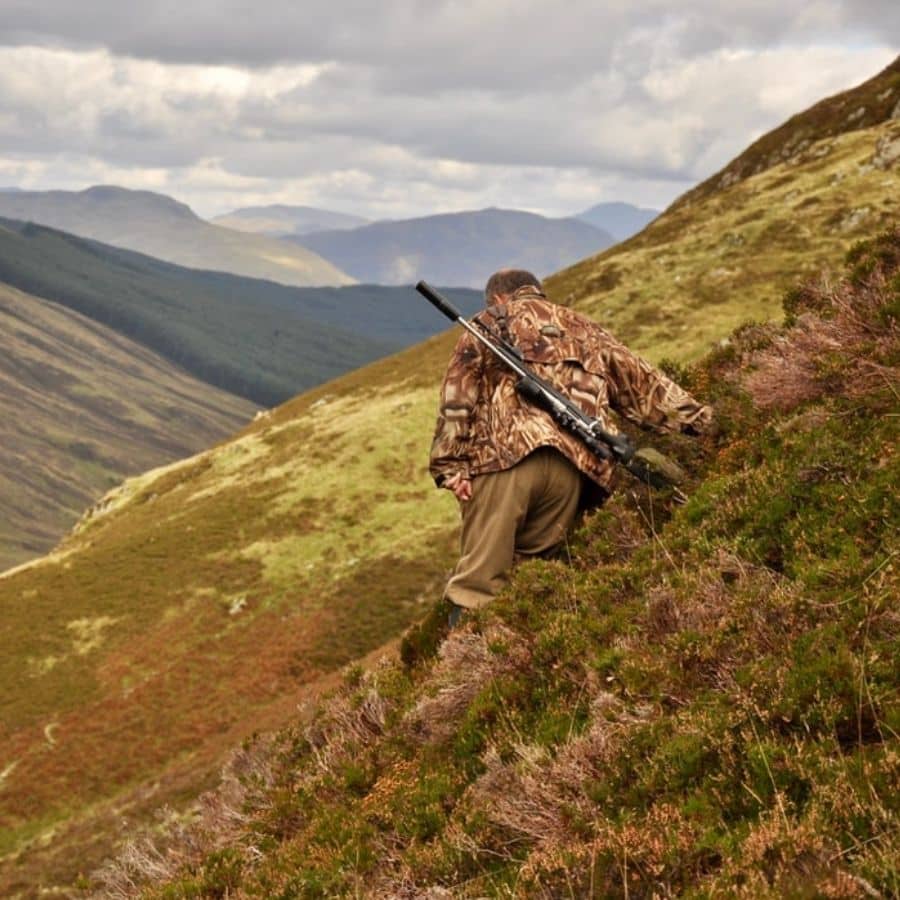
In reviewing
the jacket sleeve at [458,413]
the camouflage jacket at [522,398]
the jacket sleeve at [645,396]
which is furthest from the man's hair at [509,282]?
the jacket sleeve at [645,396]

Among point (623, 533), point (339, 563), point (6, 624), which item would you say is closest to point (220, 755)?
point (339, 563)

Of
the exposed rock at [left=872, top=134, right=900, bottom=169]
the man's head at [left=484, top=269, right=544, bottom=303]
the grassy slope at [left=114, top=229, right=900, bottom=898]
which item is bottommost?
the grassy slope at [left=114, top=229, right=900, bottom=898]

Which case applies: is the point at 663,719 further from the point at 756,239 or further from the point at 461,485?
the point at 756,239

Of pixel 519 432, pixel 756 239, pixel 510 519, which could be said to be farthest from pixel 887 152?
pixel 510 519

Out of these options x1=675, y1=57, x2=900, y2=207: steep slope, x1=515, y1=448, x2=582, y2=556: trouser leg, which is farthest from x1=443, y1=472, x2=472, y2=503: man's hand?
x1=675, y1=57, x2=900, y2=207: steep slope

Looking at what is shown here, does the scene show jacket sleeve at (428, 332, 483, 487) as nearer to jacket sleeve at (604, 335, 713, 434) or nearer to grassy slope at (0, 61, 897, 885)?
jacket sleeve at (604, 335, 713, 434)

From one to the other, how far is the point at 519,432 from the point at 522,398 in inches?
17.7

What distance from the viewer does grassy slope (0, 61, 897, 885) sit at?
41750 mm

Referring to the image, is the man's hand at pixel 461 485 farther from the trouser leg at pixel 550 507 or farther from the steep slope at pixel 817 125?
the steep slope at pixel 817 125

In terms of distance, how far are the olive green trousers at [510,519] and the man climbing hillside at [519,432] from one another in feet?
0.04

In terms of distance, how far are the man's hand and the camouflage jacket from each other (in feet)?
0.27

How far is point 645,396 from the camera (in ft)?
37.3

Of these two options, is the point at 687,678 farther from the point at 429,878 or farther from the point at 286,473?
the point at 286,473

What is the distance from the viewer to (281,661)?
45.2 meters
